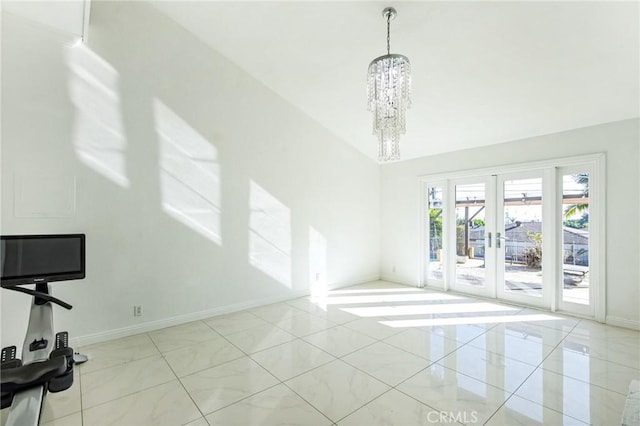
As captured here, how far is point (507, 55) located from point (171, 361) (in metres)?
4.33

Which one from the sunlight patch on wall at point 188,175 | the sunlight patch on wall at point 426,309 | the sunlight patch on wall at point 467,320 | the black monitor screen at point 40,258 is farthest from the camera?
the sunlight patch on wall at point 426,309

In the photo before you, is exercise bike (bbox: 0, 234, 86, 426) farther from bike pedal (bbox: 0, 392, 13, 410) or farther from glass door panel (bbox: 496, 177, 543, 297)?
glass door panel (bbox: 496, 177, 543, 297)

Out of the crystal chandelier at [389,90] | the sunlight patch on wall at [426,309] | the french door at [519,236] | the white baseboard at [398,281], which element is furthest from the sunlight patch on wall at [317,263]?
the crystal chandelier at [389,90]

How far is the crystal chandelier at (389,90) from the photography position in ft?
8.36

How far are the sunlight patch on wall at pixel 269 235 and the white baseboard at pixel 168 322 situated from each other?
1.27 ft

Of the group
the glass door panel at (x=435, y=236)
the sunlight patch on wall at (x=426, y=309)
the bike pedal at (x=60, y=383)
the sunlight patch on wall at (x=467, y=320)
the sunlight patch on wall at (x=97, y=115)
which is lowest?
the sunlight patch on wall at (x=426, y=309)

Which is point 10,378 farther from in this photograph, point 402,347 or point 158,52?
point 158,52

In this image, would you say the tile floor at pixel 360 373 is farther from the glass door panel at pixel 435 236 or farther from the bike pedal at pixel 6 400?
the glass door panel at pixel 435 236

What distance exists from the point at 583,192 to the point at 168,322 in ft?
17.8

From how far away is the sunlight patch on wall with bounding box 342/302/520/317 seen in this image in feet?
13.5

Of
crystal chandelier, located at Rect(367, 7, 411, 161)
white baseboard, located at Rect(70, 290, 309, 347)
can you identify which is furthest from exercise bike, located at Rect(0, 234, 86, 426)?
crystal chandelier, located at Rect(367, 7, 411, 161)

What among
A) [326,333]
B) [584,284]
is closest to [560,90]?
[584,284]

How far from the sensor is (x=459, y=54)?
3094 mm

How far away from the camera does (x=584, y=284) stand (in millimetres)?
3883
